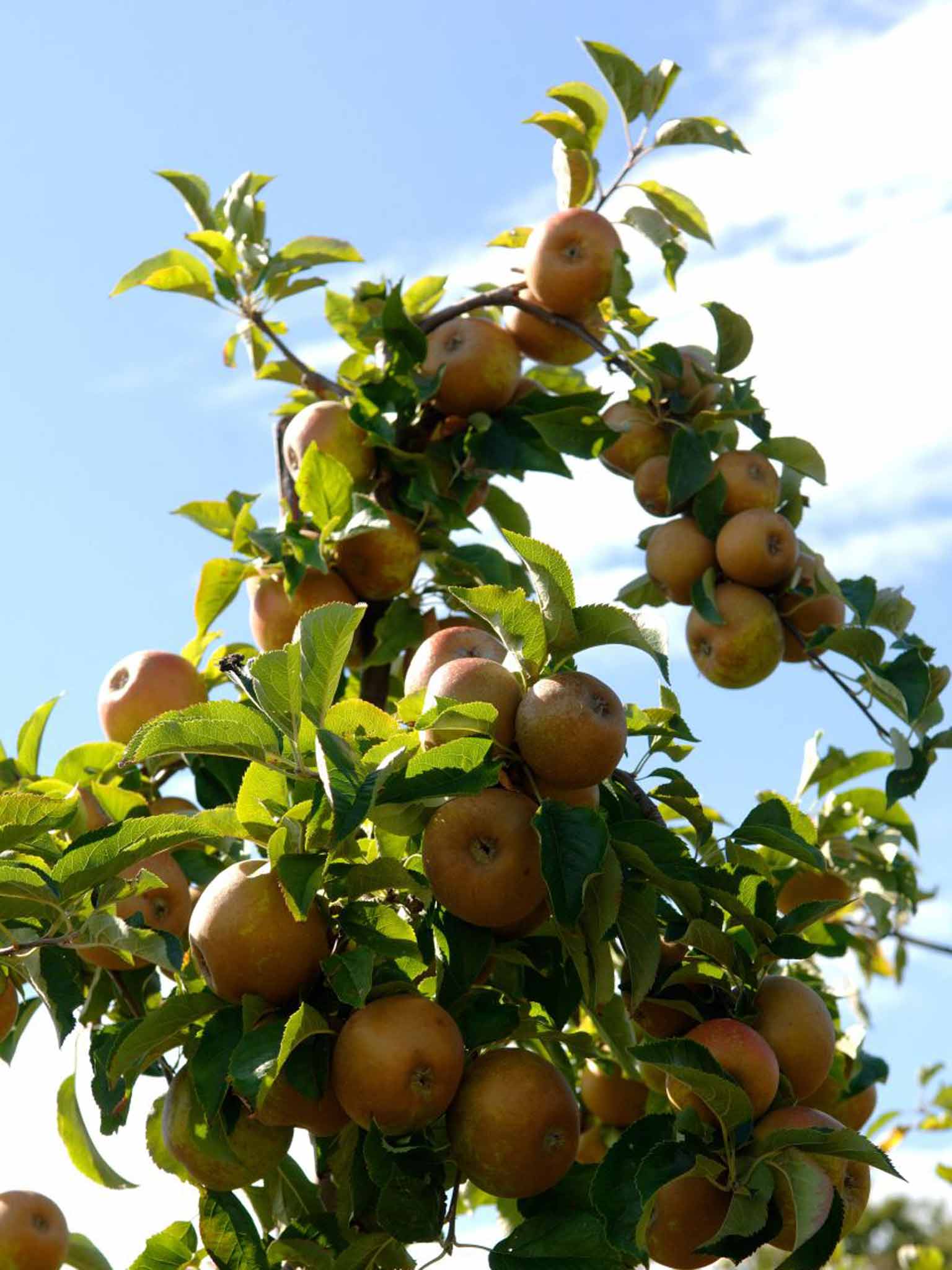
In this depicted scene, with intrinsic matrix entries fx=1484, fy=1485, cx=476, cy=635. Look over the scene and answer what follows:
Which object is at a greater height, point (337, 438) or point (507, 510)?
point (507, 510)

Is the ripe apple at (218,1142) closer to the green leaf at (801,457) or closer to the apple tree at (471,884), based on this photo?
the apple tree at (471,884)

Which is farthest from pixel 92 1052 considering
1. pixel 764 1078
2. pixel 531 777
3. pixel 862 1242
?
pixel 862 1242

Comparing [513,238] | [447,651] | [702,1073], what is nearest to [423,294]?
[513,238]

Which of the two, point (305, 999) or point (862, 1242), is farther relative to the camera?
point (862, 1242)

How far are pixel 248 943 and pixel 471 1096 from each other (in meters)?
0.37

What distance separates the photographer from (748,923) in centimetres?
209

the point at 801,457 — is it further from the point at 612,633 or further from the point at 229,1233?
the point at 229,1233

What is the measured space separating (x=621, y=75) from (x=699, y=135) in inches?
8.3

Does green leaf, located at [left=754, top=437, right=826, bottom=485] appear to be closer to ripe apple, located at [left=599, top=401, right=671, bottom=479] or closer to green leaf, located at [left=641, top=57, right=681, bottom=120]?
ripe apple, located at [left=599, top=401, right=671, bottom=479]

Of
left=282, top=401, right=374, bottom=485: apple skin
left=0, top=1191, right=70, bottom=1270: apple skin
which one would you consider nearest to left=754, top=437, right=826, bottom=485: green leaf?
left=282, top=401, right=374, bottom=485: apple skin

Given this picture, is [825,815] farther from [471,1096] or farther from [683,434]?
[471,1096]

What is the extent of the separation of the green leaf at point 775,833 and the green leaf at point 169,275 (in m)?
1.82

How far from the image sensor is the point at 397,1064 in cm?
180

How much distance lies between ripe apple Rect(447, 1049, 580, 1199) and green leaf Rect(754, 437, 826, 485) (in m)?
1.43
